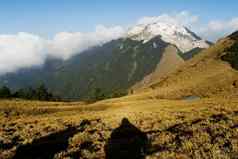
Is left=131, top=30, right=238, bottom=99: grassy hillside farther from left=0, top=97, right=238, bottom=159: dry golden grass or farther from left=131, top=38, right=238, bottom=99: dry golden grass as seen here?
left=0, top=97, right=238, bottom=159: dry golden grass

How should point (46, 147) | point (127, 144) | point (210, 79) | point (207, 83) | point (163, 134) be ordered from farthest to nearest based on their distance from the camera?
1. point (210, 79)
2. point (207, 83)
3. point (163, 134)
4. point (46, 147)
5. point (127, 144)

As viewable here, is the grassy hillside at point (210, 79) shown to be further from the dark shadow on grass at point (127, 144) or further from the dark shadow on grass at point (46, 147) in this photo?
the dark shadow on grass at point (46, 147)

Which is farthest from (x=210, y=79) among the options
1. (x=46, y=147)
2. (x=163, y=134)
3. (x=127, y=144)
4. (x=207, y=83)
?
(x=46, y=147)

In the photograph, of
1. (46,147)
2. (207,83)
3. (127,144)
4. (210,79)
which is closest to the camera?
(127,144)

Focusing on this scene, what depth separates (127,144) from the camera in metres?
24.2

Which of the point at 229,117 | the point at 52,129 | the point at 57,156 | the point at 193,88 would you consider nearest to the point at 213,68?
the point at 193,88

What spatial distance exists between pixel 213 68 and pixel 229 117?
83.9 metres

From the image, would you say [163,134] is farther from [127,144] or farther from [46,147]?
[46,147]

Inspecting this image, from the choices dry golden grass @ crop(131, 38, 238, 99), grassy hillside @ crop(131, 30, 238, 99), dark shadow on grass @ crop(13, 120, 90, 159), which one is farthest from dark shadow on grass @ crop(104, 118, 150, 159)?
grassy hillside @ crop(131, 30, 238, 99)

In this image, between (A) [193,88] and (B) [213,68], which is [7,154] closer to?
(A) [193,88]

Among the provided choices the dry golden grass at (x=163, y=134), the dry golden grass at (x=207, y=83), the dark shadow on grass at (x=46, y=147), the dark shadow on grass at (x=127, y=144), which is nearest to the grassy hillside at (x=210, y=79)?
the dry golden grass at (x=207, y=83)

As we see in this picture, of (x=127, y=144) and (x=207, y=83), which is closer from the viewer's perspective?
(x=127, y=144)

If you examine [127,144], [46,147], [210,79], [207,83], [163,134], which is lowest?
[127,144]

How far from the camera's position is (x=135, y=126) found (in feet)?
101
